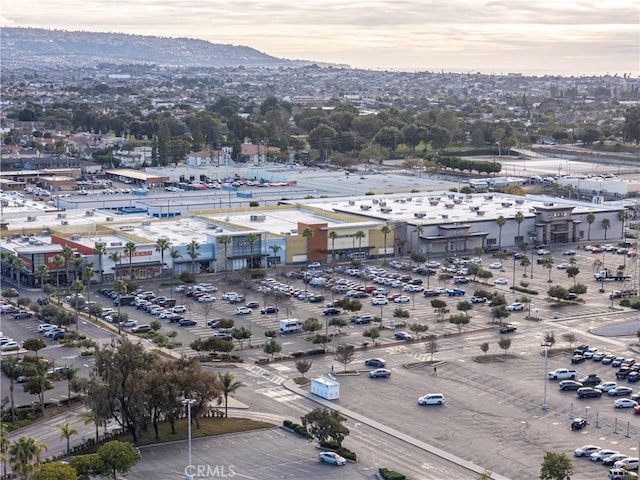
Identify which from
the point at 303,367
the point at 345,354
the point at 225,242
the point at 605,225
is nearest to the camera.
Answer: the point at 303,367

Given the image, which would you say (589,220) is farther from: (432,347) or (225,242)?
(432,347)

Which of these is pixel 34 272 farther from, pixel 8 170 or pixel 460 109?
pixel 460 109

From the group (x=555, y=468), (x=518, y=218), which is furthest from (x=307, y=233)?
(x=555, y=468)

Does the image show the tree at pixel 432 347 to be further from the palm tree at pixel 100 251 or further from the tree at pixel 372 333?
the palm tree at pixel 100 251

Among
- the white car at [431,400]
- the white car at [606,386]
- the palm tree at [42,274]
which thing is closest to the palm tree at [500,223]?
the palm tree at [42,274]

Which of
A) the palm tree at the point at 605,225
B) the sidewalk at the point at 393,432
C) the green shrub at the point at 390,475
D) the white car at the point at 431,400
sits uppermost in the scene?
the palm tree at the point at 605,225
